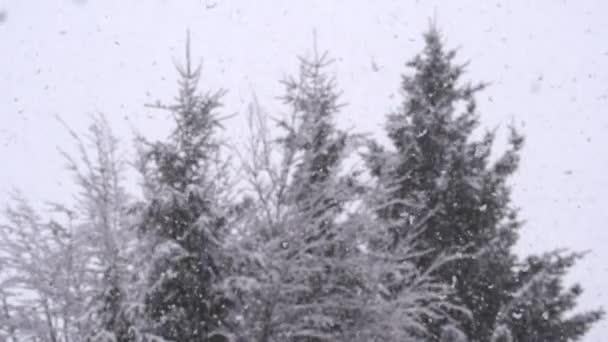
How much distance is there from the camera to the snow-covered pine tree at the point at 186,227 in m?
6.63

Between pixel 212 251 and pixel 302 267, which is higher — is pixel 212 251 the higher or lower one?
the higher one

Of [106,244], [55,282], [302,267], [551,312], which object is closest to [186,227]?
[106,244]

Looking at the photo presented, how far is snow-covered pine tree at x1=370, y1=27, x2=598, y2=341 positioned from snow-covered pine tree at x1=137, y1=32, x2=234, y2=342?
5.15 m

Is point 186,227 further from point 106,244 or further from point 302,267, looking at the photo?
point 302,267

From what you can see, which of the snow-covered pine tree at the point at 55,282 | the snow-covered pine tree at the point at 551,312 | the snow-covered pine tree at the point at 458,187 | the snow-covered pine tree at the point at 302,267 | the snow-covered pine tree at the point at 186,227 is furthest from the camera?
the snow-covered pine tree at the point at 551,312

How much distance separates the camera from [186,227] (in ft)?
22.9

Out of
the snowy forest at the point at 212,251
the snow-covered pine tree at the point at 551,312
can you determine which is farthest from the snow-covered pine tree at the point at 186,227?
the snow-covered pine tree at the point at 551,312

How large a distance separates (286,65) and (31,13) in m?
21.5

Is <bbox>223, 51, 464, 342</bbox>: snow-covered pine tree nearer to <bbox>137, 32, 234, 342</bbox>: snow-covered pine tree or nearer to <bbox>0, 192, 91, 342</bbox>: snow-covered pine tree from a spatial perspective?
<bbox>137, 32, 234, 342</bbox>: snow-covered pine tree

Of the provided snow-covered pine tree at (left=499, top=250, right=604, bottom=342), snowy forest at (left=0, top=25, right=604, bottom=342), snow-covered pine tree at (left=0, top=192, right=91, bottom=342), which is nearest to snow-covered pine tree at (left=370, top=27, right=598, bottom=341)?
snow-covered pine tree at (left=499, top=250, right=604, bottom=342)

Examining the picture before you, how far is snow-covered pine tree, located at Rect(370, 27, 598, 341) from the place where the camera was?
12.1 m

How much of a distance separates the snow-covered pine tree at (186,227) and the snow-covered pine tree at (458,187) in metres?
5.15

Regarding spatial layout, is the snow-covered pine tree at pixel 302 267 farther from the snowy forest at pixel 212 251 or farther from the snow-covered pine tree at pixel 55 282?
the snow-covered pine tree at pixel 55 282

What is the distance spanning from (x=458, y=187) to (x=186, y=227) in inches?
270
